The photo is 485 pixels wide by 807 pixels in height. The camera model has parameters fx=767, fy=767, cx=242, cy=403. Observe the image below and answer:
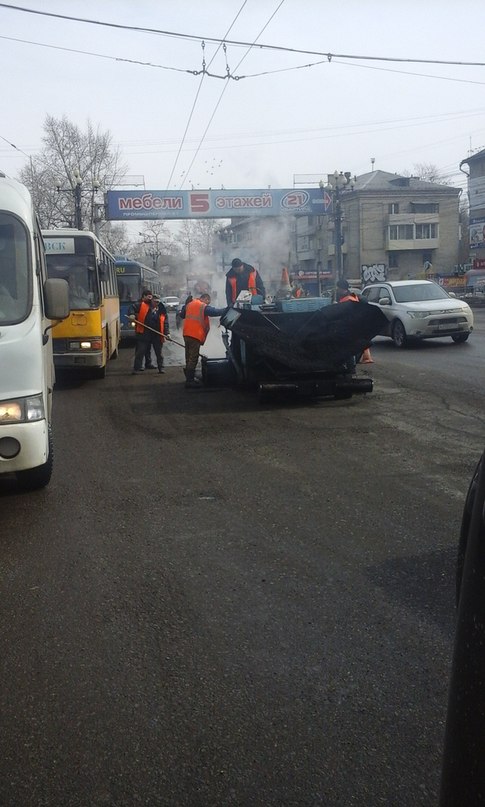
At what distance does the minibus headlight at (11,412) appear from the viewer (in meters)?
5.67

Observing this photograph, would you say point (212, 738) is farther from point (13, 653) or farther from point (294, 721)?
point (13, 653)

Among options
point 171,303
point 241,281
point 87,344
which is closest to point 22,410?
point 87,344

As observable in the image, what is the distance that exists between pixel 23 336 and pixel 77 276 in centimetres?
923

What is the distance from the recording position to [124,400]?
498 inches

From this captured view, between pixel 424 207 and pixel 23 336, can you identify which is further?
pixel 424 207

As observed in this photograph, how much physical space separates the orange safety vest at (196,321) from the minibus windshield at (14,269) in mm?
6918

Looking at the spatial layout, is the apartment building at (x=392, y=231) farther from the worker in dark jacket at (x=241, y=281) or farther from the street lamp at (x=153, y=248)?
the worker in dark jacket at (x=241, y=281)

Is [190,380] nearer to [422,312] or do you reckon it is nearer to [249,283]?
[249,283]

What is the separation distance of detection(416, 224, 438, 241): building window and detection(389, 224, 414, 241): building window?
26.1 inches

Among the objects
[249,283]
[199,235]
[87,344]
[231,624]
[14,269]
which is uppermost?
[199,235]

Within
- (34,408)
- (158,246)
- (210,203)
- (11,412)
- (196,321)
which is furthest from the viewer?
(158,246)

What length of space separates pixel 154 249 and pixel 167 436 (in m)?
74.9

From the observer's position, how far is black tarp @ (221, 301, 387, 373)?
10.8 metres

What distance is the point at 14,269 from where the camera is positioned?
21.1 feet
